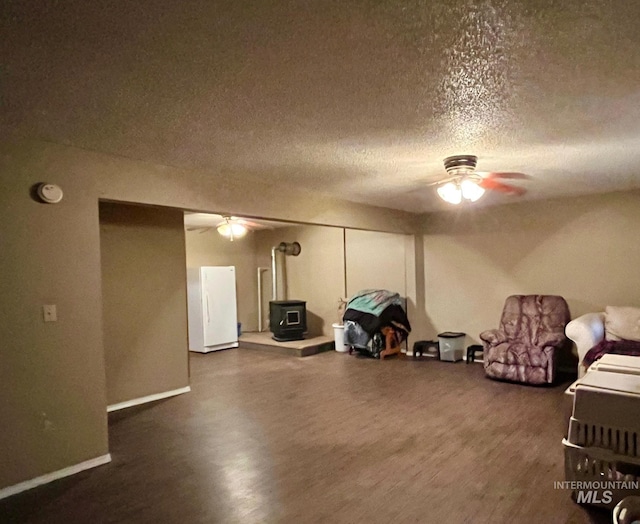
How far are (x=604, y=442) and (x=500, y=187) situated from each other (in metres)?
2.89

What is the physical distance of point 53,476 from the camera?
2.90 metres

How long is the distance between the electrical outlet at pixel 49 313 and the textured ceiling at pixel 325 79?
1.05 m

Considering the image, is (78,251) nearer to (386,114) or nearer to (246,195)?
(246,195)

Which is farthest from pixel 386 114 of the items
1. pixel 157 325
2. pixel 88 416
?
pixel 157 325

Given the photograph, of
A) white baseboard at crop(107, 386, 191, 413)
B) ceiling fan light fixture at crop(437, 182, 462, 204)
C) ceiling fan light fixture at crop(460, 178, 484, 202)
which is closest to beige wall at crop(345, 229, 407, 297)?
ceiling fan light fixture at crop(437, 182, 462, 204)

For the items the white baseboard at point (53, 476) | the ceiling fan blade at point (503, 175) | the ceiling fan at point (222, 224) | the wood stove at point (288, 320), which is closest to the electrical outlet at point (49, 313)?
the white baseboard at point (53, 476)

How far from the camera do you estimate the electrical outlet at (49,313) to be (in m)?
2.88

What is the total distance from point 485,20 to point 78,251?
275 cm

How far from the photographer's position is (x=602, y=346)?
4367 millimetres

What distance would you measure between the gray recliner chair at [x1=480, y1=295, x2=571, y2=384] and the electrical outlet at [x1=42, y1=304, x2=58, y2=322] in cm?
431

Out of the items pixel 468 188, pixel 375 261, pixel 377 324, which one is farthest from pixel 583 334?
pixel 375 261

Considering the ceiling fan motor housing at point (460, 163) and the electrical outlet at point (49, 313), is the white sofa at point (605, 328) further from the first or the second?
the electrical outlet at point (49, 313)

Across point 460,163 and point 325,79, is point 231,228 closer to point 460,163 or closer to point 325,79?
point 460,163

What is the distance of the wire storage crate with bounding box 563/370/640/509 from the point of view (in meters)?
2.25
